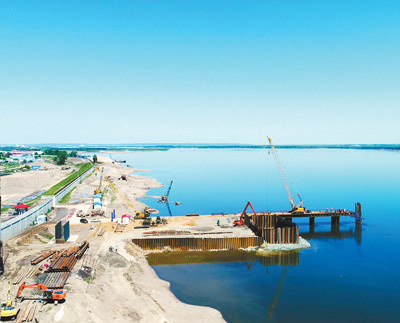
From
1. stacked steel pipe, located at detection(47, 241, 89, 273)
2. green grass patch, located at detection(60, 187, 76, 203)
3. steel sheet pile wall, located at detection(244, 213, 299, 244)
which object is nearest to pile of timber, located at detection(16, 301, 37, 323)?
stacked steel pipe, located at detection(47, 241, 89, 273)

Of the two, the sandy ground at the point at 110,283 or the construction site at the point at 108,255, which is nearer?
the sandy ground at the point at 110,283

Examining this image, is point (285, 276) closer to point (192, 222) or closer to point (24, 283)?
point (192, 222)

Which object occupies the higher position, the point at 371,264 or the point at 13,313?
the point at 13,313

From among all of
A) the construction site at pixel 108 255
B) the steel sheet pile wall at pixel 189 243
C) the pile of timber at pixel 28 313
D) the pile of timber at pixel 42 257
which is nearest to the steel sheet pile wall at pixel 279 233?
the construction site at pixel 108 255

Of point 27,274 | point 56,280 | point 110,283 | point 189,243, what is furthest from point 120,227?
point 56,280

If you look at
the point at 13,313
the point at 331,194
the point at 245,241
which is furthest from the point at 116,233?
the point at 331,194

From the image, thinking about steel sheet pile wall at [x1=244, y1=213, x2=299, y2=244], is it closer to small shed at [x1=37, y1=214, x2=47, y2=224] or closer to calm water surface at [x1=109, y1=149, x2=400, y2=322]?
calm water surface at [x1=109, y1=149, x2=400, y2=322]

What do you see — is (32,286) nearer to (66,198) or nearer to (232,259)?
(232,259)

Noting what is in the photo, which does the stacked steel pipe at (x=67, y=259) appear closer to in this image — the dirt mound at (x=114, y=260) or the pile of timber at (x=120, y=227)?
the dirt mound at (x=114, y=260)
